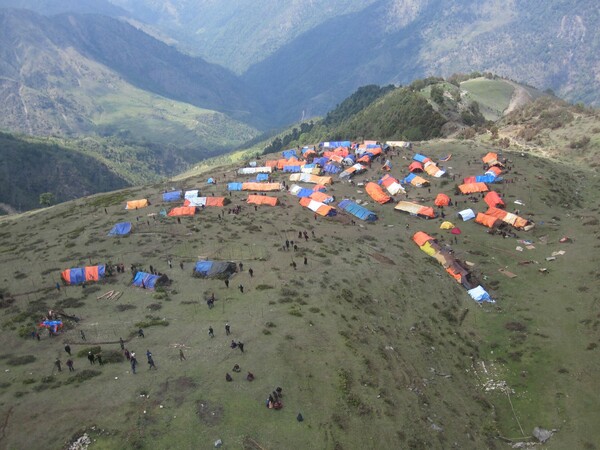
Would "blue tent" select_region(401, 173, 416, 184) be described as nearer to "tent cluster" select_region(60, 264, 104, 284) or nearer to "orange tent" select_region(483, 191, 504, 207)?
"orange tent" select_region(483, 191, 504, 207)

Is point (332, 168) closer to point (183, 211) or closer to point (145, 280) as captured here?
point (183, 211)

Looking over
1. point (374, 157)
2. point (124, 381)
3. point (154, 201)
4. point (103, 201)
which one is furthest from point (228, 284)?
point (374, 157)

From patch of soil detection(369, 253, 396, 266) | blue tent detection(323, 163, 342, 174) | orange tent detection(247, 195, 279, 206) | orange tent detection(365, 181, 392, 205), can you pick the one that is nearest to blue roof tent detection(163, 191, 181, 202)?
orange tent detection(247, 195, 279, 206)

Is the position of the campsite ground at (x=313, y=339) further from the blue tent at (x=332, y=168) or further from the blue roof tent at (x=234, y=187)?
the blue tent at (x=332, y=168)

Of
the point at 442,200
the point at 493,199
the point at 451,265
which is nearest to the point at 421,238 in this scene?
the point at 451,265

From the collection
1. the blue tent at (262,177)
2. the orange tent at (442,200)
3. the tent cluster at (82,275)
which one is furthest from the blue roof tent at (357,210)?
the tent cluster at (82,275)

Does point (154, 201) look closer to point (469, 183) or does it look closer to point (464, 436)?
point (469, 183)
